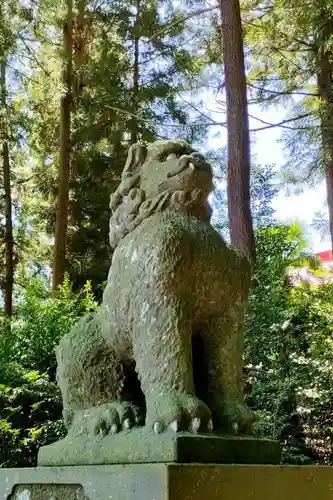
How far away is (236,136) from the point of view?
7.72 meters

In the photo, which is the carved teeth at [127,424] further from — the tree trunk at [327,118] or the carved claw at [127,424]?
the tree trunk at [327,118]

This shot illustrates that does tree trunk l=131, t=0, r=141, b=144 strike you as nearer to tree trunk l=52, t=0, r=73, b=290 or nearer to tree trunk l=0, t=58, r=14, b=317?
tree trunk l=52, t=0, r=73, b=290

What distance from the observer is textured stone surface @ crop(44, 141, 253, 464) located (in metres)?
1.84

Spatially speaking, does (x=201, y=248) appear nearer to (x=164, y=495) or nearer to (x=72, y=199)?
(x=164, y=495)

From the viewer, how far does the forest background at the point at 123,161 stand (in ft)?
22.2

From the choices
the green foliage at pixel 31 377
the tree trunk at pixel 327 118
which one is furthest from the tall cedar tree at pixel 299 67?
the green foliage at pixel 31 377

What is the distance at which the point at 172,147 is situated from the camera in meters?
2.24

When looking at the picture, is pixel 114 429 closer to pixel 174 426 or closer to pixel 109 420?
pixel 109 420

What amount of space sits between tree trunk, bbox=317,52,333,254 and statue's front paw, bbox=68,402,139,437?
7.61 metres

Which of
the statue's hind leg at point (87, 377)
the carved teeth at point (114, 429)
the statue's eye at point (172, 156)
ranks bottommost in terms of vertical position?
the carved teeth at point (114, 429)

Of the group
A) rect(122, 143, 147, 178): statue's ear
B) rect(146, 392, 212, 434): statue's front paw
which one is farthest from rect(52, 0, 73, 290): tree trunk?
rect(146, 392, 212, 434): statue's front paw

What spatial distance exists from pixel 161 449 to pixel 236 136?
21.2ft

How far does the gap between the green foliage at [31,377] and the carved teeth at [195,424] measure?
13.3 ft

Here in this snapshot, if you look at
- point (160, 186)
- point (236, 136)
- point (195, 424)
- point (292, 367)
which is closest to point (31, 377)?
point (292, 367)
